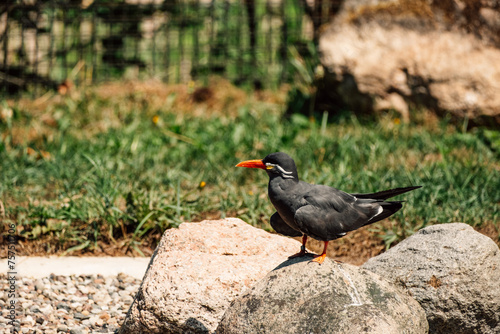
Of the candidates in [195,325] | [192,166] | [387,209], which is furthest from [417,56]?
[195,325]

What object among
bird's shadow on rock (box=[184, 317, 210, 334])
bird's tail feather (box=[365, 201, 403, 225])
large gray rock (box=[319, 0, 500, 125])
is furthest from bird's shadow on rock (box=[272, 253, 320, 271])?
large gray rock (box=[319, 0, 500, 125])

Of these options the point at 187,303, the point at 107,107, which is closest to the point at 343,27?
the point at 107,107

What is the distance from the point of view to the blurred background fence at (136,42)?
8148mm

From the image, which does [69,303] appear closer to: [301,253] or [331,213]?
[301,253]

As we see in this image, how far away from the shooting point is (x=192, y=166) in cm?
564

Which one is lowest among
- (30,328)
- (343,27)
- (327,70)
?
(30,328)

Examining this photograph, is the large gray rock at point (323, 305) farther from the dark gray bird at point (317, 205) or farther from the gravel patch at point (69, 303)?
the gravel patch at point (69, 303)

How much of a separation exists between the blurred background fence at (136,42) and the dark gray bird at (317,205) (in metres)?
5.59

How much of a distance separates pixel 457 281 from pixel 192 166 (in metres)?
3.10

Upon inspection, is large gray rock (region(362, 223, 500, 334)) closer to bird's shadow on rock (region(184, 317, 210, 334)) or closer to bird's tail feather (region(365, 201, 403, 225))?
bird's tail feather (region(365, 201, 403, 225))

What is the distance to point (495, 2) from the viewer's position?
660 centimetres

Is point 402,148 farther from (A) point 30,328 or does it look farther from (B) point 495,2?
(A) point 30,328

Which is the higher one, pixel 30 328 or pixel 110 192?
pixel 110 192

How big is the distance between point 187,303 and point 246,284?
1.08 ft
